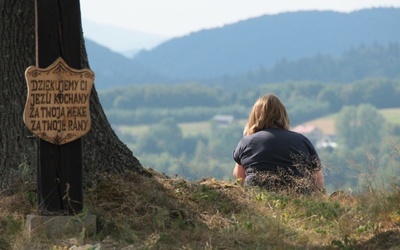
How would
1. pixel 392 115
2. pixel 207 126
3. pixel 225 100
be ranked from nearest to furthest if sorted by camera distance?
1. pixel 392 115
2. pixel 207 126
3. pixel 225 100

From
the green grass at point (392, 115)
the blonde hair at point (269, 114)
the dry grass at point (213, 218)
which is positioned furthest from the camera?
the green grass at point (392, 115)

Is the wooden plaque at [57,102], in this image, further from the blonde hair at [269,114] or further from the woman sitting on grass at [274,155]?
the blonde hair at [269,114]

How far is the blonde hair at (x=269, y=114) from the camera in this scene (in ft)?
27.9

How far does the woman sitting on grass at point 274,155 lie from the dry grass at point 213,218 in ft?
1.98

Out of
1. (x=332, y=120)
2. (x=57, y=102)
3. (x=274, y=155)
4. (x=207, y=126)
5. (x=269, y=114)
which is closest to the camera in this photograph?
(x=57, y=102)

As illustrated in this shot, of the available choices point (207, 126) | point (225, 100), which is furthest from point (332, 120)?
point (225, 100)

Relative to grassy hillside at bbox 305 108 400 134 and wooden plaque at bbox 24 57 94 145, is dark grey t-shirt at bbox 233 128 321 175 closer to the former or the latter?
wooden plaque at bbox 24 57 94 145

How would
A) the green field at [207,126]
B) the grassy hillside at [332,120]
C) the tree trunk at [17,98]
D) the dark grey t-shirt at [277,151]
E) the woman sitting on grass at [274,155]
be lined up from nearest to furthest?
the tree trunk at [17,98], the woman sitting on grass at [274,155], the dark grey t-shirt at [277,151], the grassy hillside at [332,120], the green field at [207,126]

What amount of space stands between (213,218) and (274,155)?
Result: 6.00ft

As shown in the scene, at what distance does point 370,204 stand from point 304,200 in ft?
1.95

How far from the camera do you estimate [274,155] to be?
8.22 metres

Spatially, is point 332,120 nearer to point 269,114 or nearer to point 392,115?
point 392,115

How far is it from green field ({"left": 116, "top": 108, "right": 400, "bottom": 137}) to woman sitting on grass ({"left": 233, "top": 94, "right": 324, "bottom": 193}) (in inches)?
4082

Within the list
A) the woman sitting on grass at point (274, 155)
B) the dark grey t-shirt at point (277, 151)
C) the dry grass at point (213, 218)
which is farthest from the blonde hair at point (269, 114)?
the dry grass at point (213, 218)
